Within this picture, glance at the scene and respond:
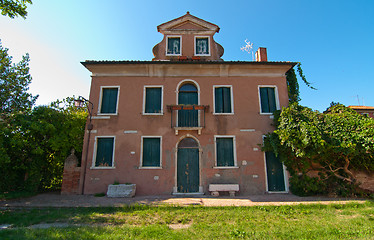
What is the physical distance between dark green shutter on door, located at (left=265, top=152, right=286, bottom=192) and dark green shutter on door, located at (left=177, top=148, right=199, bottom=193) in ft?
12.6

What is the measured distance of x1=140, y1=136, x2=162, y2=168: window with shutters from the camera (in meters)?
11.0

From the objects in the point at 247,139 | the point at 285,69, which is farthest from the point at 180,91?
the point at 285,69

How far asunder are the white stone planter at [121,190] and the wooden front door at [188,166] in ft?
7.86

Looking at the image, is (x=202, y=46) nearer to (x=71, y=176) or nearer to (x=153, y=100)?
(x=153, y=100)

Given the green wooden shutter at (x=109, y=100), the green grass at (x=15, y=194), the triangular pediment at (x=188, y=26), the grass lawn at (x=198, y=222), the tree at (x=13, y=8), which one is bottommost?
the grass lawn at (x=198, y=222)

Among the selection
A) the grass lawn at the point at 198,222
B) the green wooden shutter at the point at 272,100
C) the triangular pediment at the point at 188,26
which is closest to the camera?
the grass lawn at the point at 198,222

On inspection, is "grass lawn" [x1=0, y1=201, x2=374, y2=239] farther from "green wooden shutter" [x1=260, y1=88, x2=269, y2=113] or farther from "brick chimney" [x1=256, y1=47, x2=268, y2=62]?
"brick chimney" [x1=256, y1=47, x2=268, y2=62]

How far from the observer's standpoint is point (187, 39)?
13.4 meters

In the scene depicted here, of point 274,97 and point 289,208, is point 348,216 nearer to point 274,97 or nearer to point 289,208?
point 289,208

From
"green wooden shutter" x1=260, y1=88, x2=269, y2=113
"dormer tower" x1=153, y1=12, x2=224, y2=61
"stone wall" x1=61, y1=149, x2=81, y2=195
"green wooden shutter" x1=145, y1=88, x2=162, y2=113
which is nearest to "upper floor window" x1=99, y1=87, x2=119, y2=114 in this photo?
"green wooden shutter" x1=145, y1=88, x2=162, y2=113

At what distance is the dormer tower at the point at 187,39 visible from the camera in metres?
13.2

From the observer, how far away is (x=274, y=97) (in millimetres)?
12188

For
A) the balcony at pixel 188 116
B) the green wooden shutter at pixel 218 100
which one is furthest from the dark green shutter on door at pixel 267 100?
the balcony at pixel 188 116

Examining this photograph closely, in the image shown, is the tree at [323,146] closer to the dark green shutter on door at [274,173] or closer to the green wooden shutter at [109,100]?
the dark green shutter on door at [274,173]
